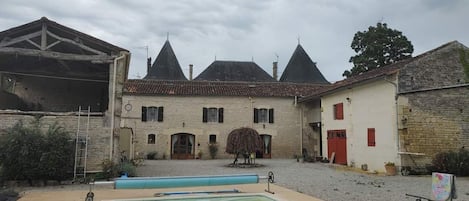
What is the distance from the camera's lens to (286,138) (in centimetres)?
2511

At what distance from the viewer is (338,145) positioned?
60.7 ft

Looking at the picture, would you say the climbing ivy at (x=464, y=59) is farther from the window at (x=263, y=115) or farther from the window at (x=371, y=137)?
the window at (x=263, y=115)

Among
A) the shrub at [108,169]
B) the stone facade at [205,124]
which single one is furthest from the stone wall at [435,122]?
the stone facade at [205,124]

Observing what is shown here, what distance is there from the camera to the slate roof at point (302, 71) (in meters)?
33.2

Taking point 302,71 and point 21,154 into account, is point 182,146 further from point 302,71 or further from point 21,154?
point 21,154

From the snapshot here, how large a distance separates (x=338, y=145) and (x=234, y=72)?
57.0 feet

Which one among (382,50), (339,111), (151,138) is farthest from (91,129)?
(382,50)

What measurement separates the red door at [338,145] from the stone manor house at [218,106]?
2.1 inches

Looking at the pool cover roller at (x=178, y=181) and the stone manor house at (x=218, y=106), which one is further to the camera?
the stone manor house at (x=218, y=106)

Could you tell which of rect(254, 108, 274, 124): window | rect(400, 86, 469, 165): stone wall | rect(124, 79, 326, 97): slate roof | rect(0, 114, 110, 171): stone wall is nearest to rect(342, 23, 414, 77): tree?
rect(124, 79, 326, 97): slate roof

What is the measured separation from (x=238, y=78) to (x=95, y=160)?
76.9 feet

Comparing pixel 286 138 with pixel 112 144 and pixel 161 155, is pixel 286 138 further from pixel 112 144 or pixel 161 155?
pixel 112 144

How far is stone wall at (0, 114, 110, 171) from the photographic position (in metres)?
10.8

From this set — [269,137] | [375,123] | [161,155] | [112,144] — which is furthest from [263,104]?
[112,144]
